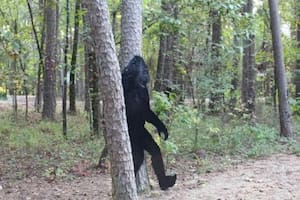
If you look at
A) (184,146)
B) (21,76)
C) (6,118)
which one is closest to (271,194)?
(184,146)

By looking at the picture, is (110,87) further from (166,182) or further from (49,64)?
(49,64)

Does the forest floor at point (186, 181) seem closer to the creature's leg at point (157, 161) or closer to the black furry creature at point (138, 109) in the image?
the creature's leg at point (157, 161)

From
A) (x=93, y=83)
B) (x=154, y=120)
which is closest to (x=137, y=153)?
(x=154, y=120)

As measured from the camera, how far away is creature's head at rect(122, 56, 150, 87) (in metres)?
5.08

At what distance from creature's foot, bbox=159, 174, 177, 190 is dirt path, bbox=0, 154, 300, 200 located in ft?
0.27

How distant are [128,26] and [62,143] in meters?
5.02

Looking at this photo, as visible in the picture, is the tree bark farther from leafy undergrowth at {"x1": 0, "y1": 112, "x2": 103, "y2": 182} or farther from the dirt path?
leafy undergrowth at {"x1": 0, "y1": 112, "x2": 103, "y2": 182}

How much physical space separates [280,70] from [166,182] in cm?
519

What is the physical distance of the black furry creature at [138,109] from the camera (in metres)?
5.09

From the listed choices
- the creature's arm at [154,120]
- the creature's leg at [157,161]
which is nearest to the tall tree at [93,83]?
the creature's leg at [157,161]

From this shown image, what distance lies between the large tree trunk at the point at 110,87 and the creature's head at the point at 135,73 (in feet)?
4.03

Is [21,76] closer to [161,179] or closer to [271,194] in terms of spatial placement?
[161,179]

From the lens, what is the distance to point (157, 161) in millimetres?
5664

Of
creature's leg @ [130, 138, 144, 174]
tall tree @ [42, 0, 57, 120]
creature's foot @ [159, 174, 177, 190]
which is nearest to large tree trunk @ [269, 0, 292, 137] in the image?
creature's foot @ [159, 174, 177, 190]
